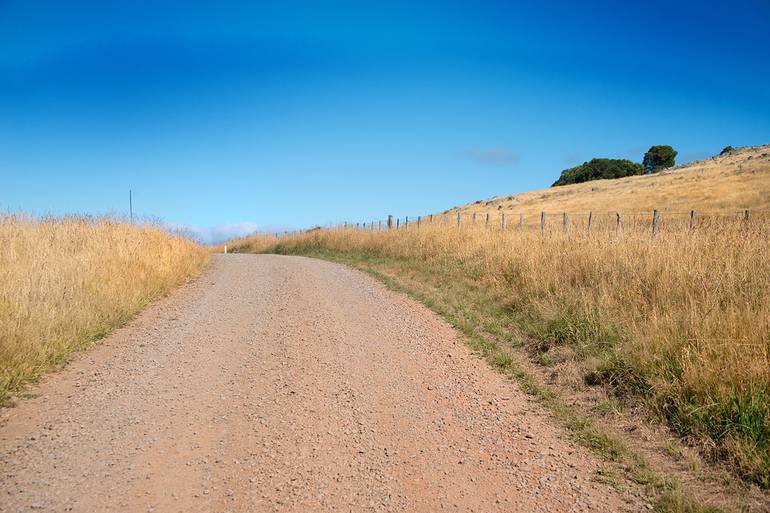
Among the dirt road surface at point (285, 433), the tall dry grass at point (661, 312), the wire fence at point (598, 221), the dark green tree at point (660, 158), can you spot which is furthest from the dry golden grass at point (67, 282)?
the dark green tree at point (660, 158)

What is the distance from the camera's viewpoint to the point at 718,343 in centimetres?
574

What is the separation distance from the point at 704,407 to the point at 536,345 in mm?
3044

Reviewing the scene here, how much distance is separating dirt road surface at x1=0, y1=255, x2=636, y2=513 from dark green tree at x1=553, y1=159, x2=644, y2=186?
86348 mm

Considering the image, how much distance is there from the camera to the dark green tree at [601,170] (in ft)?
276

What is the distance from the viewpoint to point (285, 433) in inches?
184

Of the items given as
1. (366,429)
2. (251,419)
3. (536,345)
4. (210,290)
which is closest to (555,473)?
(366,429)

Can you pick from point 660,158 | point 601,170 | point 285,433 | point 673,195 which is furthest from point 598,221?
point 660,158

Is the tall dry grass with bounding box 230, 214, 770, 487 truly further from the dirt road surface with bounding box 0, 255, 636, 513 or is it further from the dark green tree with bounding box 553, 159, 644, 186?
the dark green tree with bounding box 553, 159, 644, 186

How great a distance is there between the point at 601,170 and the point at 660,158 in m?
12.0

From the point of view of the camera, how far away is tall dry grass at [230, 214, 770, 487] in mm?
4844

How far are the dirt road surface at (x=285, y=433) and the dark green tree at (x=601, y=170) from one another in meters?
86.3

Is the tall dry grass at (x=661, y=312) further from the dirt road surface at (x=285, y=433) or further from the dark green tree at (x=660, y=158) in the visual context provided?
the dark green tree at (x=660, y=158)

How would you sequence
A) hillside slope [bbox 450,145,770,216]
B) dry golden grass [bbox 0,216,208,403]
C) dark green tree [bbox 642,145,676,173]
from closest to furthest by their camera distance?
dry golden grass [bbox 0,216,208,403] → hillside slope [bbox 450,145,770,216] → dark green tree [bbox 642,145,676,173]

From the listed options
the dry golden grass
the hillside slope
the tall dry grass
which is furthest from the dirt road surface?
the hillside slope
